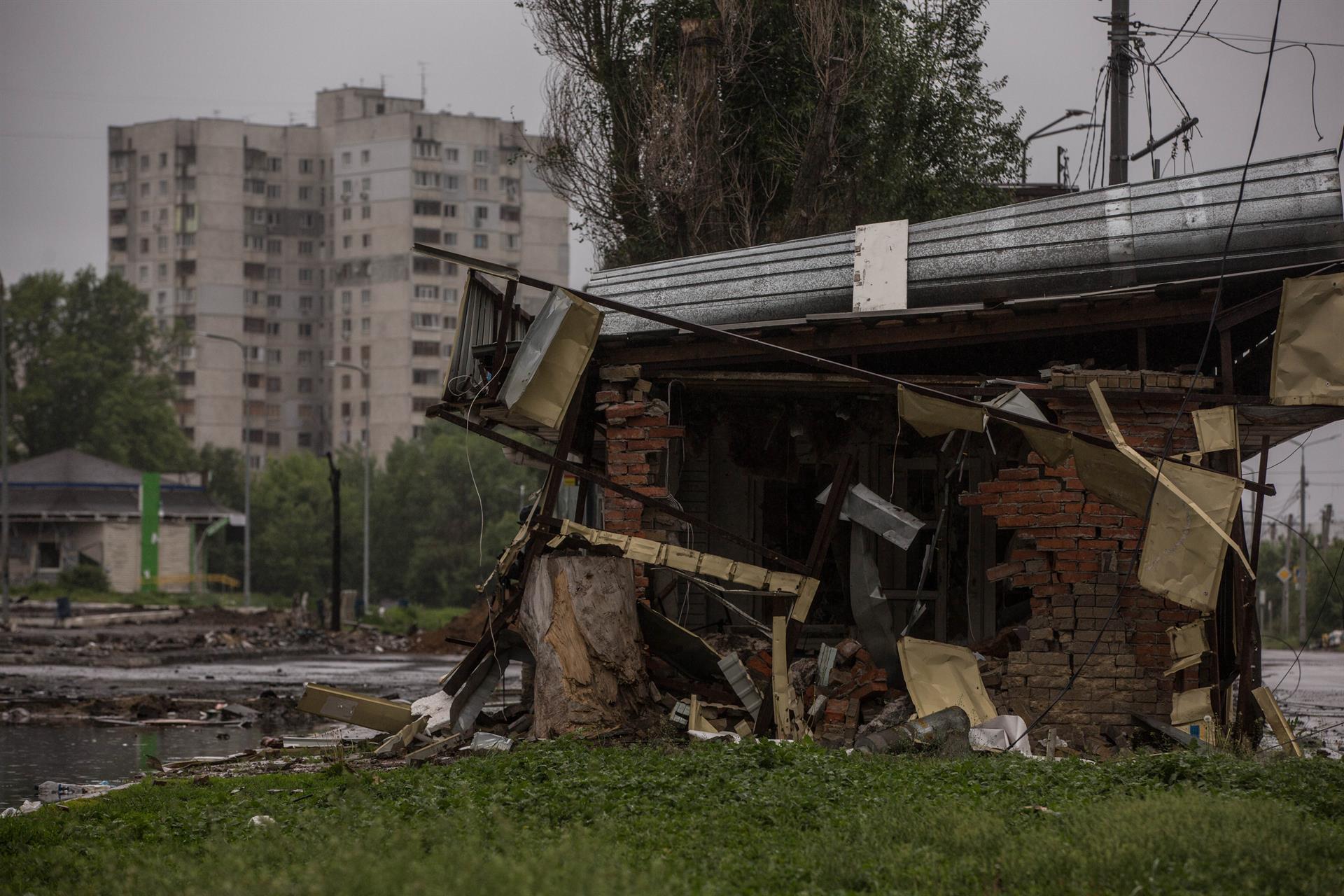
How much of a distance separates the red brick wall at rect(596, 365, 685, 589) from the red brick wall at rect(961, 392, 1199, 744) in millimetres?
3370

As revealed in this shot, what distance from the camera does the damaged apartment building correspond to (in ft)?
33.3

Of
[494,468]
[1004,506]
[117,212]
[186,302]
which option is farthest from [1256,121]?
[117,212]

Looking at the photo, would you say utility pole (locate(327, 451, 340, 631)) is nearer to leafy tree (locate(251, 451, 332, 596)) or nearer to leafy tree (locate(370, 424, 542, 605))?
leafy tree (locate(370, 424, 542, 605))

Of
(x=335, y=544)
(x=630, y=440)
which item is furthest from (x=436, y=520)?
(x=630, y=440)

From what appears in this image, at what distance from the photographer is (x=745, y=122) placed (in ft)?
75.9

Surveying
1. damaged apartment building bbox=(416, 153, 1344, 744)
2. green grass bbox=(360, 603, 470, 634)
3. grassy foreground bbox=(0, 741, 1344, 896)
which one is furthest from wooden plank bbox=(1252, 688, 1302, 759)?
green grass bbox=(360, 603, 470, 634)

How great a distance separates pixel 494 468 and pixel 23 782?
6576 centimetres

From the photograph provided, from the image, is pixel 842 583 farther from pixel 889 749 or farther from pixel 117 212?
pixel 117 212

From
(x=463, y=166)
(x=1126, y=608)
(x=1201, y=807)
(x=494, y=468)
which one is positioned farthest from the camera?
(x=463, y=166)

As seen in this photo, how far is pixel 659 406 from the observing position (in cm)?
1241

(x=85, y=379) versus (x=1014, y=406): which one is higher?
(x=85, y=379)

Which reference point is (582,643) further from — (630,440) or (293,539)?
(293,539)

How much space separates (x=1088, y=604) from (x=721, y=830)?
4.89 metres

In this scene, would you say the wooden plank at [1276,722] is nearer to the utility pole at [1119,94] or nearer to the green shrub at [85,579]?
the utility pole at [1119,94]
